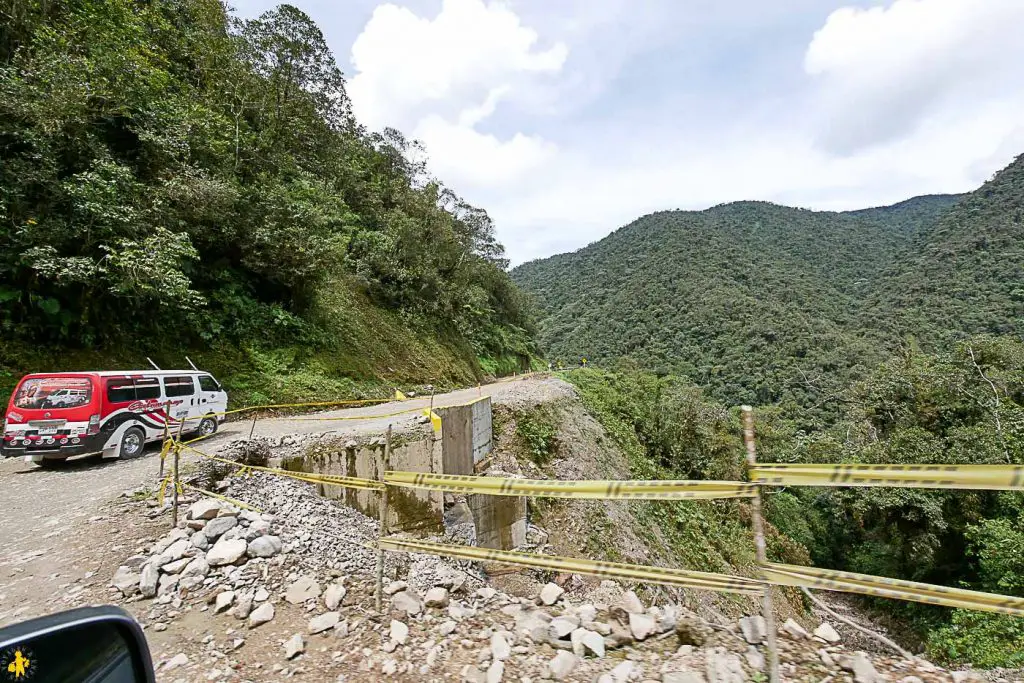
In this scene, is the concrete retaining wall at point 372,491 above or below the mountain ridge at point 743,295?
below

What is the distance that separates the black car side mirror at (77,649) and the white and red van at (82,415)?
626 cm

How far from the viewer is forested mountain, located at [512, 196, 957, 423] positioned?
49438 millimetres

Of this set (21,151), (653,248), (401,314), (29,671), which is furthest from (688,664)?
(653,248)

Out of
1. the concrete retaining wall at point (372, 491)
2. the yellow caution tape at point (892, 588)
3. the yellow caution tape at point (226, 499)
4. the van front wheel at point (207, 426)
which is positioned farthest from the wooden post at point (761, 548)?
the van front wheel at point (207, 426)

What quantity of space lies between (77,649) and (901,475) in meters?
3.20

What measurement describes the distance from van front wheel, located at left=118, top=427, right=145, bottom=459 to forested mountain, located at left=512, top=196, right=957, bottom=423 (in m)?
43.4

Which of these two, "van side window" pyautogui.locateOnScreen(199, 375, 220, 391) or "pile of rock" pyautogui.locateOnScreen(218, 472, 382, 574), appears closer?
"pile of rock" pyautogui.locateOnScreen(218, 472, 382, 574)

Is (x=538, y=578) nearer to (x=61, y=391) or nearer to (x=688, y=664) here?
(x=688, y=664)

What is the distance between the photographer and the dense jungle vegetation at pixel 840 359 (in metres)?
14.9

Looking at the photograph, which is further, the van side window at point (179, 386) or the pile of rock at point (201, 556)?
the van side window at point (179, 386)

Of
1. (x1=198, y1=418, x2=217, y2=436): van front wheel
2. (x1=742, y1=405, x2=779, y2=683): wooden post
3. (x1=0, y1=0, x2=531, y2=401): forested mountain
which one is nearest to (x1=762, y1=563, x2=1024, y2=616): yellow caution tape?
(x1=742, y1=405, x2=779, y2=683): wooden post

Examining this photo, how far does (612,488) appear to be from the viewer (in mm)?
2564

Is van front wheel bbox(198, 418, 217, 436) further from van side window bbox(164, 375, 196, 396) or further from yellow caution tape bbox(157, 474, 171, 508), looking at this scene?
yellow caution tape bbox(157, 474, 171, 508)

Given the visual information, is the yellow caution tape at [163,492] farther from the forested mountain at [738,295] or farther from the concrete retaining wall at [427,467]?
the forested mountain at [738,295]
